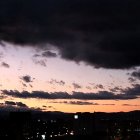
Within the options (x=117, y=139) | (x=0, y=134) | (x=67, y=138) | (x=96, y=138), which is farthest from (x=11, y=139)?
(x=117, y=139)

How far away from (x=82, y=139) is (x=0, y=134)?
135ft

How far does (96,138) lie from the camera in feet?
568

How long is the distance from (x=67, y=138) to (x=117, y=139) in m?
29.7

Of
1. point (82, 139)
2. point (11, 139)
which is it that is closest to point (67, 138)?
point (82, 139)

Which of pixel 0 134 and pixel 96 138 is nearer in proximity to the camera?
pixel 96 138

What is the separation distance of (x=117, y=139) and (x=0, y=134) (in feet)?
196

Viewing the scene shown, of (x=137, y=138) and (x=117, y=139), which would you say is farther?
(x=117, y=139)

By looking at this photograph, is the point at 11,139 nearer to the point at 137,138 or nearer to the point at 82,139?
the point at 82,139

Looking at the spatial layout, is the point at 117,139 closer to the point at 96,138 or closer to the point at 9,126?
the point at 96,138

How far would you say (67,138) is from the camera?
182 metres

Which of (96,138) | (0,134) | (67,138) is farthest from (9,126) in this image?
(96,138)

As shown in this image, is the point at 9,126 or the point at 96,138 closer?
the point at 96,138

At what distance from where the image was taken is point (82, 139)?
17912cm

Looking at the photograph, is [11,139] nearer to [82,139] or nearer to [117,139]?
[82,139]
